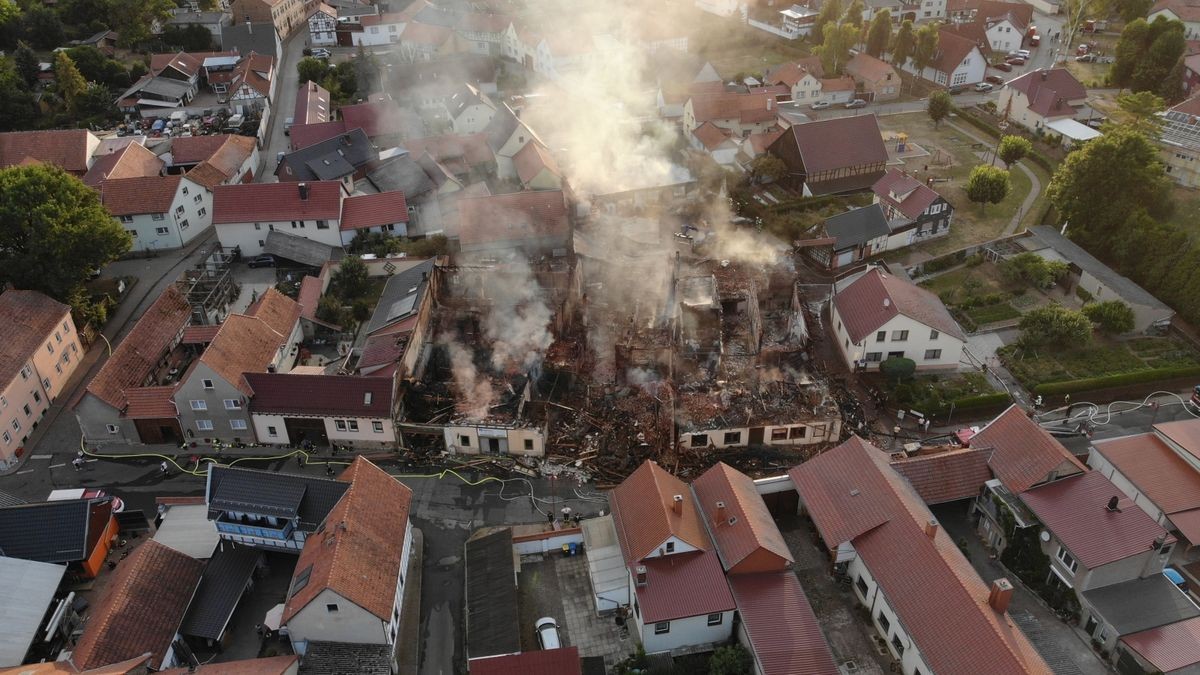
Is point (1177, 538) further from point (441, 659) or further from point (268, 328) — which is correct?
point (268, 328)

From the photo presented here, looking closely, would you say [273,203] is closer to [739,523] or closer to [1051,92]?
[739,523]

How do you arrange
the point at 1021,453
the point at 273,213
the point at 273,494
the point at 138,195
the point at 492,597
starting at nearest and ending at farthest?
the point at 492,597
the point at 273,494
the point at 1021,453
the point at 273,213
the point at 138,195

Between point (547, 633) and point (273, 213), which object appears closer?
point (547, 633)

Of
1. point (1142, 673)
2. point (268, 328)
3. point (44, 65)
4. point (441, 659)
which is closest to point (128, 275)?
point (268, 328)

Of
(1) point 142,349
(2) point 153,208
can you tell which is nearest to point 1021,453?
(1) point 142,349

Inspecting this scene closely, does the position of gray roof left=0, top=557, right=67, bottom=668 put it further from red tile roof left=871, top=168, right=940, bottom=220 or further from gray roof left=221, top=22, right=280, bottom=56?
gray roof left=221, top=22, right=280, bottom=56

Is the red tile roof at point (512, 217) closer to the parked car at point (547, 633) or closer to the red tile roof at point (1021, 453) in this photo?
the parked car at point (547, 633)

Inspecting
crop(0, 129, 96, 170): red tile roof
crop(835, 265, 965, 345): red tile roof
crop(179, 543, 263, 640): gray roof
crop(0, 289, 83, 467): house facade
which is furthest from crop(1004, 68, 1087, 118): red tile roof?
crop(0, 129, 96, 170): red tile roof

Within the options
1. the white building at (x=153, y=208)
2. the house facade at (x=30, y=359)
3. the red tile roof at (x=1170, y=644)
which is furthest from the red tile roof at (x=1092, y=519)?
the white building at (x=153, y=208)
